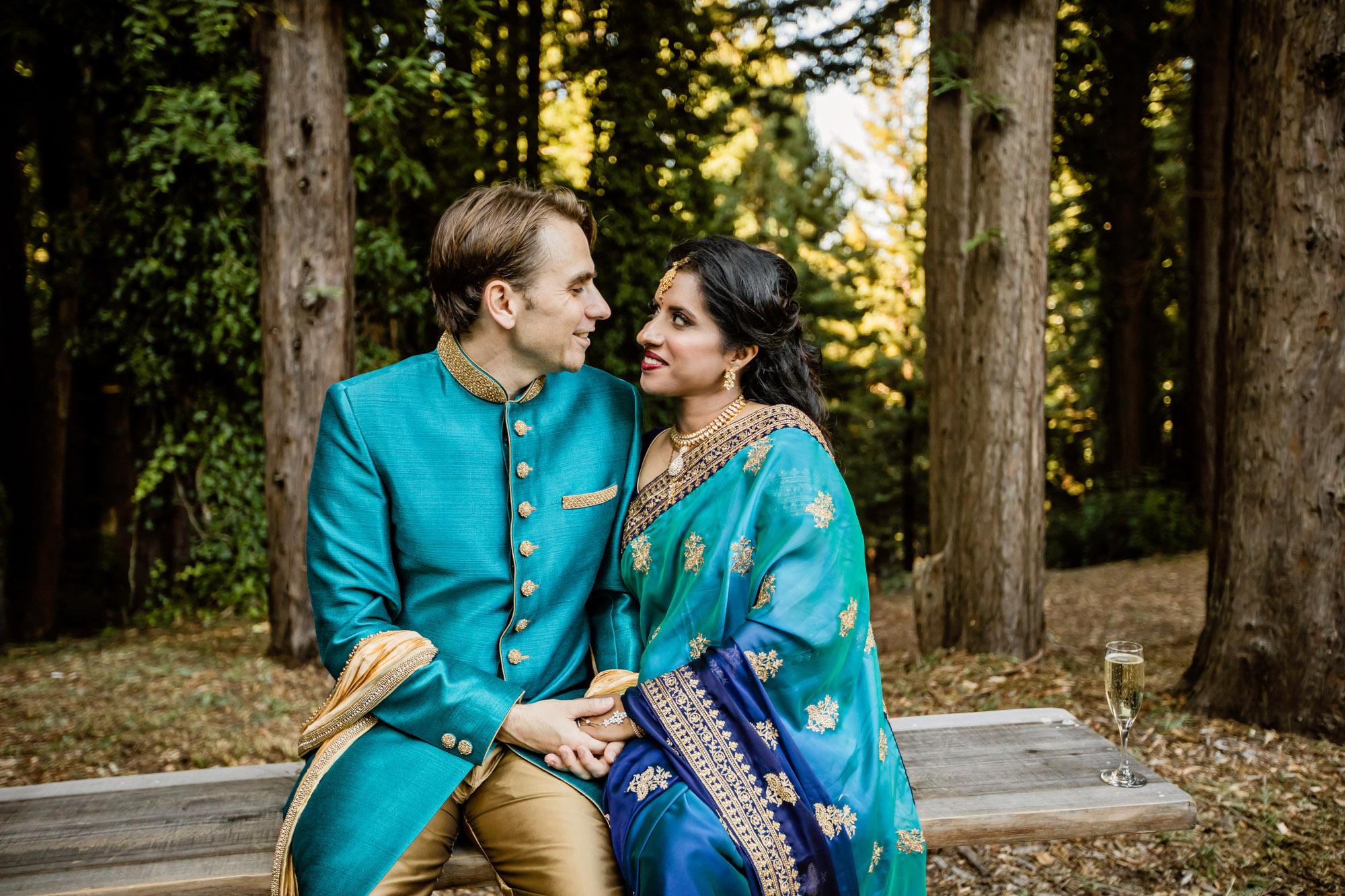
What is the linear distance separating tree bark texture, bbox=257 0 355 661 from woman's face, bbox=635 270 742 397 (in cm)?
349

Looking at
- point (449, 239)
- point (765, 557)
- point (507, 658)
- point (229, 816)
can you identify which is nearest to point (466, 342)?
point (449, 239)

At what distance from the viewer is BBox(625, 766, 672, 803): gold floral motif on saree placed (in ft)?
6.19

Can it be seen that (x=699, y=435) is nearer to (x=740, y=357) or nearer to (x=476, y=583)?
(x=740, y=357)

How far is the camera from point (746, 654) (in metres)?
1.93

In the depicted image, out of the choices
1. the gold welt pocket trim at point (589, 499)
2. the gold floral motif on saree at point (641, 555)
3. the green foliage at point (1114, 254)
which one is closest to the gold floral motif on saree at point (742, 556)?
the gold floral motif on saree at point (641, 555)

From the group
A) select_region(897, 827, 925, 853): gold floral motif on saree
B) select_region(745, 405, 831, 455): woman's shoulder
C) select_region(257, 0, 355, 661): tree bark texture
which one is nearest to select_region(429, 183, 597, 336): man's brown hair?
select_region(745, 405, 831, 455): woman's shoulder

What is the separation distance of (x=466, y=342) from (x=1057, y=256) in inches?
520

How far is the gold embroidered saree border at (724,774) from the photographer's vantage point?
1834 millimetres

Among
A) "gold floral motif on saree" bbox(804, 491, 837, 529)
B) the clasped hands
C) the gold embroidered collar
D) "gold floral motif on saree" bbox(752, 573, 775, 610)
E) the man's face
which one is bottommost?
the clasped hands

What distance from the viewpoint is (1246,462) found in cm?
371

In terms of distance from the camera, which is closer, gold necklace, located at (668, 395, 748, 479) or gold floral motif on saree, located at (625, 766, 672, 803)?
gold floral motif on saree, located at (625, 766, 672, 803)

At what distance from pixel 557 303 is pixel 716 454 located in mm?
525

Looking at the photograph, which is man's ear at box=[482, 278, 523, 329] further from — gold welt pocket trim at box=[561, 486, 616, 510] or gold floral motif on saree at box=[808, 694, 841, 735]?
gold floral motif on saree at box=[808, 694, 841, 735]

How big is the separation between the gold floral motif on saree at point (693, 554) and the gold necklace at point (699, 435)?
0.65 feet
